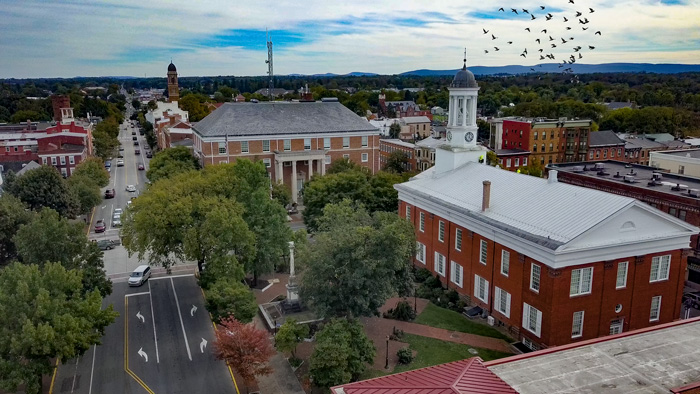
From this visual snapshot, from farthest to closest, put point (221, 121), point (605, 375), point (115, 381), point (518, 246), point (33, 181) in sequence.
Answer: point (221, 121) < point (33, 181) < point (518, 246) < point (115, 381) < point (605, 375)

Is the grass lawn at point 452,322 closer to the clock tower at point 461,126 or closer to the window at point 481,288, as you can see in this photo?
the window at point 481,288

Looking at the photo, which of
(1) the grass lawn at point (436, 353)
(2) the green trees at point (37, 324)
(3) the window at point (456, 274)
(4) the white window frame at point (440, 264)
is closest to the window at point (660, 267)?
(1) the grass lawn at point (436, 353)

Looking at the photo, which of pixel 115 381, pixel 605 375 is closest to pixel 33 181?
pixel 115 381

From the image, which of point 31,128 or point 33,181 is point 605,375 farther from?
point 31,128

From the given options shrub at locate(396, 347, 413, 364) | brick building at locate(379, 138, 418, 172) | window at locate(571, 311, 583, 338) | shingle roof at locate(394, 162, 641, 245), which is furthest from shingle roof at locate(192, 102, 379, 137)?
window at locate(571, 311, 583, 338)

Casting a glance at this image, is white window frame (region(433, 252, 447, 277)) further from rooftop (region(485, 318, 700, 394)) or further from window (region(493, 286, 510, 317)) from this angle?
rooftop (region(485, 318, 700, 394))

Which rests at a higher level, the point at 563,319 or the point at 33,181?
the point at 33,181

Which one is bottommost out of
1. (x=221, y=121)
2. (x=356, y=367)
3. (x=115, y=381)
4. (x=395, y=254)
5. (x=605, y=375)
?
(x=115, y=381)
